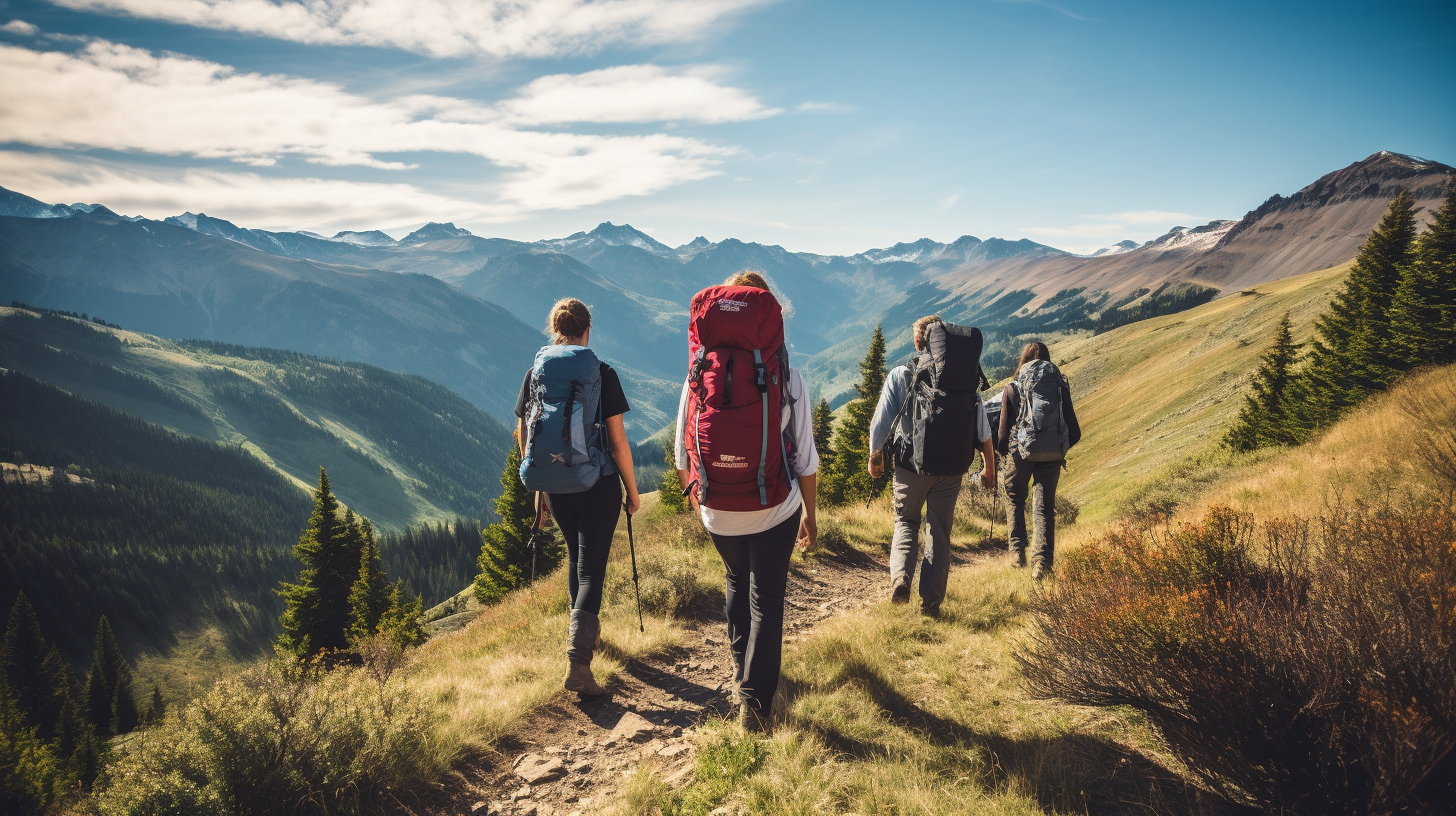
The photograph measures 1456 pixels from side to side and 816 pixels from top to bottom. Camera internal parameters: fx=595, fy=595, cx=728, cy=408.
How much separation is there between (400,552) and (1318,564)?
135191 mm

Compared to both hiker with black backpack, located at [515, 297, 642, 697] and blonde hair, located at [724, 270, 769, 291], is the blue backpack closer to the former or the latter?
hiker with black backpack, located at [515, 297, 642, 697]

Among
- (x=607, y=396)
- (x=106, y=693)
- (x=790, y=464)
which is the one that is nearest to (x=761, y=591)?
(x=790, y=464)

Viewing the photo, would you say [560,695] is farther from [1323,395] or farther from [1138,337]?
[1138,337]

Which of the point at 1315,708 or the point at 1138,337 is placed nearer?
the point at 1315,708

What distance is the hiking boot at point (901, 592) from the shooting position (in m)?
6.61

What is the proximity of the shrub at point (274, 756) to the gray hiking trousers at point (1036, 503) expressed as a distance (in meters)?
7.13

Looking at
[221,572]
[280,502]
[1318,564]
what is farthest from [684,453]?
[280,502]

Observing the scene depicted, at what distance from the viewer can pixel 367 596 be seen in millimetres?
29062

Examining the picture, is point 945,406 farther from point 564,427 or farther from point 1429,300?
point 1429,300

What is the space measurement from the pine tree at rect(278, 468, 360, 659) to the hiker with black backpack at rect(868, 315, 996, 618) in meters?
31.2

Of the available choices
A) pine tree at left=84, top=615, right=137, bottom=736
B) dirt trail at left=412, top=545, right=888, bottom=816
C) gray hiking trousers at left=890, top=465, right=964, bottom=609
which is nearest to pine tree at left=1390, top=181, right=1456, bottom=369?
gray hiking trousers at left=890, top=465, right=964, bottom=609

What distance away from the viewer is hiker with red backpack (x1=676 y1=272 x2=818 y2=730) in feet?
12.8

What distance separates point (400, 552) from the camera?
117 meters

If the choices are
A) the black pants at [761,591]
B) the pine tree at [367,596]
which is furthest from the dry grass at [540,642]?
the pine tree at [367,596]
